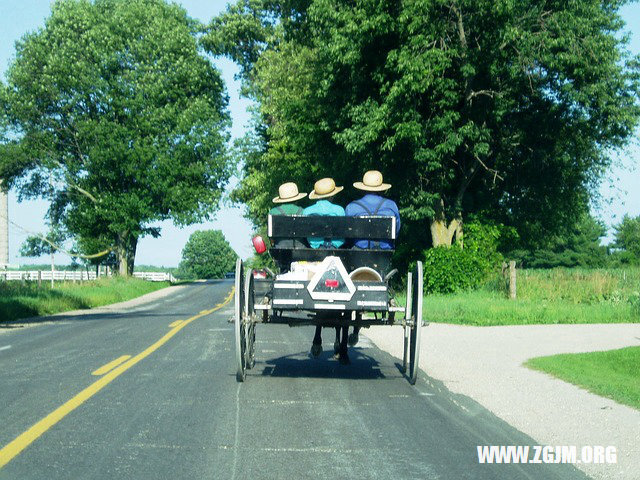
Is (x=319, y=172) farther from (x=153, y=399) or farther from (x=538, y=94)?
(x=153, y=399)

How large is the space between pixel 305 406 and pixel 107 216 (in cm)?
4829

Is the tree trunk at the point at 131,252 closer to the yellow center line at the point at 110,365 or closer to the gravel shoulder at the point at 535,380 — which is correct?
the gravel shoulder at the point at 535,380

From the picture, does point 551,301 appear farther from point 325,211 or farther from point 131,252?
point 131,252

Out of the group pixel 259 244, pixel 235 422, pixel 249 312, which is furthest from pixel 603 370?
pixel 235 422

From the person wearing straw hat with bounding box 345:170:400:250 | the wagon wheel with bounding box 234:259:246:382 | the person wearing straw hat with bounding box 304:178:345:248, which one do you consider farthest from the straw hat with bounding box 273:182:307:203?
the wagon wheel with bounding box 234:259:246:382

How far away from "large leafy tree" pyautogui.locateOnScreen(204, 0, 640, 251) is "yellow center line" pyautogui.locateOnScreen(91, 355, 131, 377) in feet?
57.8

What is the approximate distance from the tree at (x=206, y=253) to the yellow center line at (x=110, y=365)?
6759 inches

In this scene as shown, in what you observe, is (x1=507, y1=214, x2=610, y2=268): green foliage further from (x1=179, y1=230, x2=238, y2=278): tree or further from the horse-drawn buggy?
the horse-drawn buggy

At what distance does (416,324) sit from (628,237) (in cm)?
11051

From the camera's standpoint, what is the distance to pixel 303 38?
40125 millimetres

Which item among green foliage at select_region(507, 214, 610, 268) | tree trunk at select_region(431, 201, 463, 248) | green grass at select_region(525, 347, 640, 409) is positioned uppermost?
green foliage at select_region(507, 214, 610, 268)

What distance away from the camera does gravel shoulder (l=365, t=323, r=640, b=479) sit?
7.57m

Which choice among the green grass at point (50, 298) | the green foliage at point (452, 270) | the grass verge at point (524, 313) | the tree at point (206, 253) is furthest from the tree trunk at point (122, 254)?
the tree at point (206, 253)

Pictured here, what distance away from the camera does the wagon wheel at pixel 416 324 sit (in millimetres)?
10297
